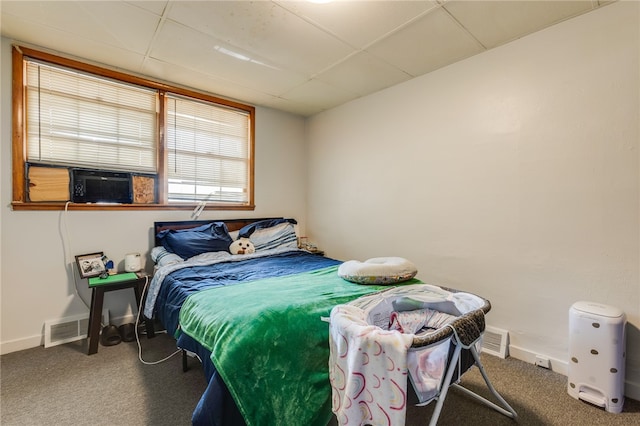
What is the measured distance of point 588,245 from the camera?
1.94 meters

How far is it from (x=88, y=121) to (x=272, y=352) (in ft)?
9.09

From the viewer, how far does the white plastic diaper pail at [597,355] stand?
1.67 metres

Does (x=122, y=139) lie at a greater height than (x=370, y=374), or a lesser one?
greater

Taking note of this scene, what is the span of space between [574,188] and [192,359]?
3067 mm

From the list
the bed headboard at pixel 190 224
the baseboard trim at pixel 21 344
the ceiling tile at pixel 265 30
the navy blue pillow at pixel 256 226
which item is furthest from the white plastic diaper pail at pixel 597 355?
the baseboard trim at pixel 21 344

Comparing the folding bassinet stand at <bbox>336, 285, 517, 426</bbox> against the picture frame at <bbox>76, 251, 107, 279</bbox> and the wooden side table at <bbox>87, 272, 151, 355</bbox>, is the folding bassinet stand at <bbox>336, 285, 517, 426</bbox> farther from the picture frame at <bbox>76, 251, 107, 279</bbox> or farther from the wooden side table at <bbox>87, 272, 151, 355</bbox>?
the picture frame at <bbox>76, 251, 107, 279</bbox>

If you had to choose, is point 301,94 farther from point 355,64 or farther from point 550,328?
point 550,328

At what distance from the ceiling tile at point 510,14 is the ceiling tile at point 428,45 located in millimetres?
81

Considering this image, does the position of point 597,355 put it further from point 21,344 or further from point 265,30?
point 21,344

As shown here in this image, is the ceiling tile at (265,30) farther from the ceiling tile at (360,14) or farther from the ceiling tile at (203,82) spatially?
the ceiling tile at (203,82)

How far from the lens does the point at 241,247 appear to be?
3.03 metres

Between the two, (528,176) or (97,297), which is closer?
(528,176)

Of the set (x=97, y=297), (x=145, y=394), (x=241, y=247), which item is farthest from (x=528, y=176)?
(x=97, y=297)

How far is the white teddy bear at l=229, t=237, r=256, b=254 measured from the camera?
3.02 m
